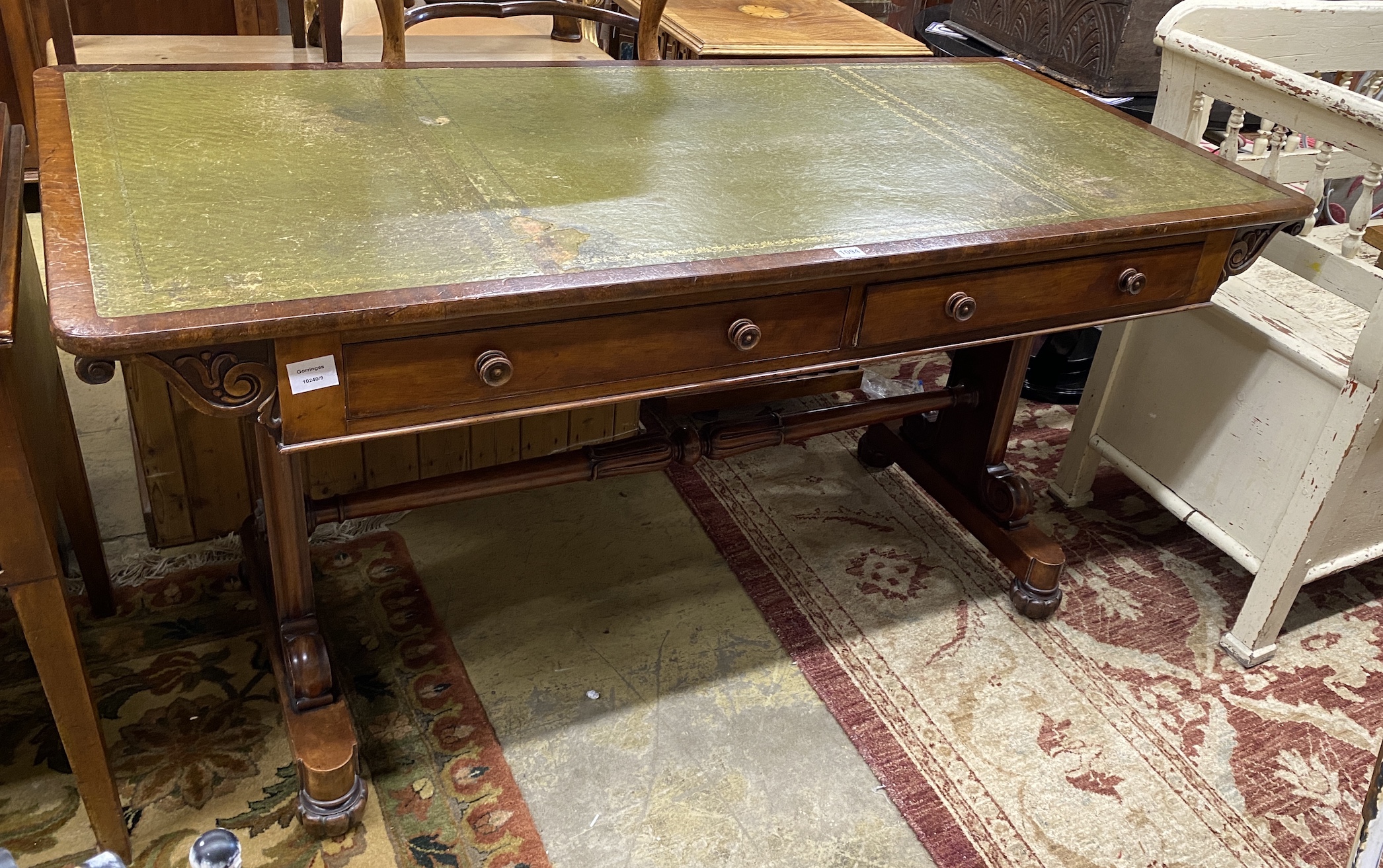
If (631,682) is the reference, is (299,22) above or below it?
above

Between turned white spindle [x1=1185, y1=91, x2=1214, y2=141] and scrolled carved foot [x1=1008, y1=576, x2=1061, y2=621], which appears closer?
turned white spindle [x1=1185, y1=91, x2=1214, y2=141]

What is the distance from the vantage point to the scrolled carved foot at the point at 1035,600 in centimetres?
221

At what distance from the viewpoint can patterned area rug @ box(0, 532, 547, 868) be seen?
165 centimetres

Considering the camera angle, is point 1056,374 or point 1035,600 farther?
point 1056,374

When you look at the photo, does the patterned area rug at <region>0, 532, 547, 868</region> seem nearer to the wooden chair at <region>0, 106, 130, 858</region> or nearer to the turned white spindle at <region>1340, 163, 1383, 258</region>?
the wooden chair at <region>0, 106, 130, 858</region>

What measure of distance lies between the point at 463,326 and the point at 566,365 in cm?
14

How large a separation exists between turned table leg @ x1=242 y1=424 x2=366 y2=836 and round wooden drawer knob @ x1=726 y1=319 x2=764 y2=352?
0.65 meters

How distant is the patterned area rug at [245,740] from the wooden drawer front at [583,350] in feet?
2.42

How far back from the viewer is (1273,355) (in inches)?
82.0

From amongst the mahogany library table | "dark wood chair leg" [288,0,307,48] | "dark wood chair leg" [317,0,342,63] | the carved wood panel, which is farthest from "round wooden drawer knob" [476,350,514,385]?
the carved wood panel

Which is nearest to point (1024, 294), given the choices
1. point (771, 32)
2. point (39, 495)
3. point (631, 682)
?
point (631, 682)

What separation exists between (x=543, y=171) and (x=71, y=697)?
3.02ft

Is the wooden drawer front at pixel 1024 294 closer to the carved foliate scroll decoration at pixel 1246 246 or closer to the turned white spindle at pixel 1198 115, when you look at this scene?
the carved foliate scroll decoration at pixel 1246 246

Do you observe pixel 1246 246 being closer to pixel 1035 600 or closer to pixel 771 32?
pixel 1035 600
